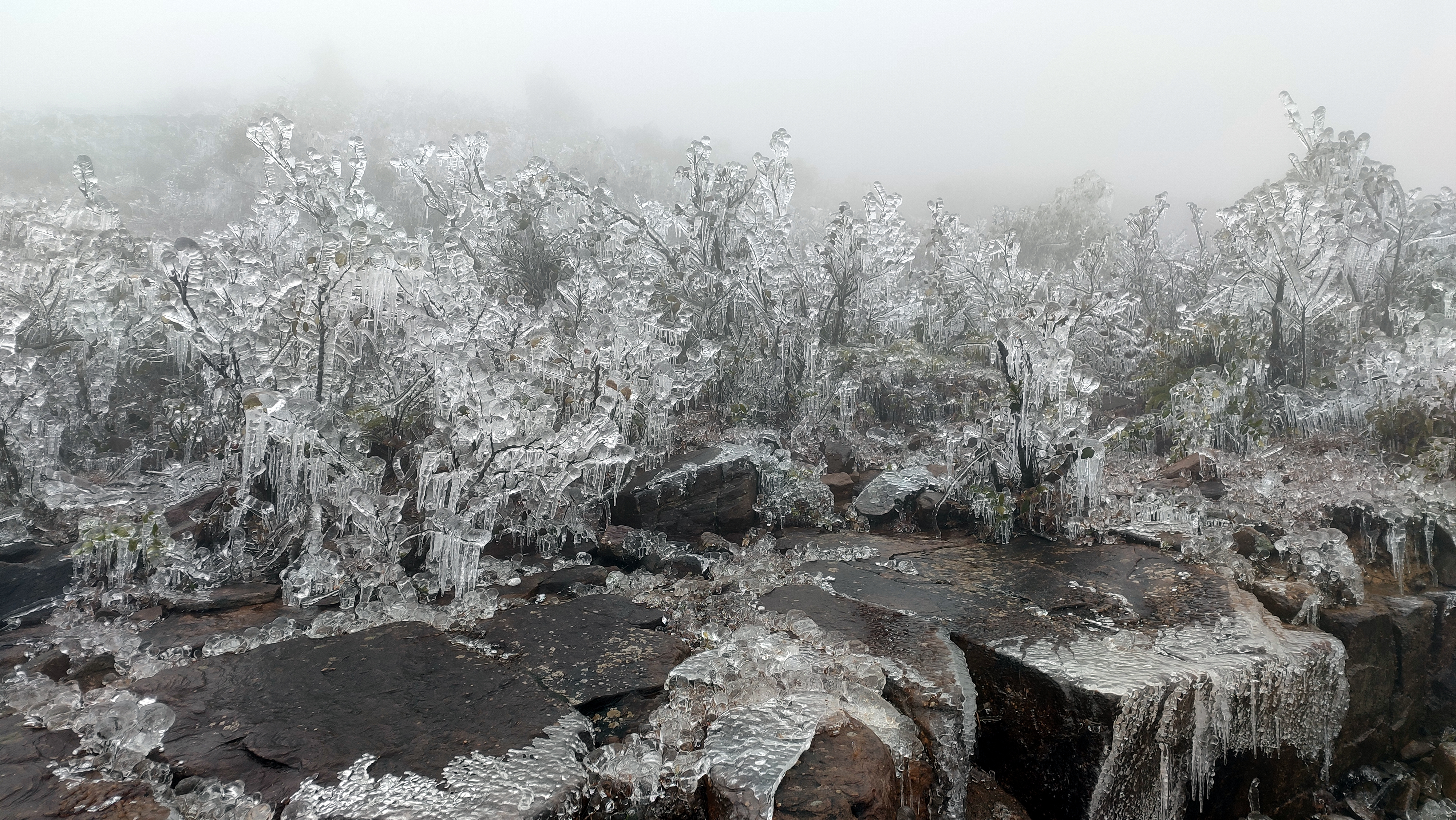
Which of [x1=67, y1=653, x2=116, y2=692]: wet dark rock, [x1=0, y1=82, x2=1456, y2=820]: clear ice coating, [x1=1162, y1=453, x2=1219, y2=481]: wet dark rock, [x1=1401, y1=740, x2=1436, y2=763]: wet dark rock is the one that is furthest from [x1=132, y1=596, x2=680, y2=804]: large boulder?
[x1=1162, y1=453, x2=1219, y2=481]: wet dark rock

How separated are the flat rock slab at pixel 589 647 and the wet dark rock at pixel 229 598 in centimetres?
164

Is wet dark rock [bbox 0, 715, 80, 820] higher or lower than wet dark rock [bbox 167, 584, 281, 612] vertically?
higher

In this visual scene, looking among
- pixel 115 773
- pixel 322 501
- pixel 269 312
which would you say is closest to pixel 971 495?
pixel 322 501

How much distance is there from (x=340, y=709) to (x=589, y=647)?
4.16ft

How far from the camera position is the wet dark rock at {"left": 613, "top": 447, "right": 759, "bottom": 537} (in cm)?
616

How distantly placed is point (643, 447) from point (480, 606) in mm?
2772

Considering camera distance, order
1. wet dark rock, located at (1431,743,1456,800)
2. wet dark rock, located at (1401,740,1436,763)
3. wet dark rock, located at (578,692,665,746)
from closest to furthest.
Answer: wet dark rock, located at (578,692,665,746)
wet dark rock, located at (1431,743,1456,800)
wet dark rock, located at (1401,740,1436,763)

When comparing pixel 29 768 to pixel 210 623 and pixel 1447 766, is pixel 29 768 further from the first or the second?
pixel 1447 766

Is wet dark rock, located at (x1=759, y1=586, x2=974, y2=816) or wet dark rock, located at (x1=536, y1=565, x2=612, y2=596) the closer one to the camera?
wet dark rock, located at (x1=759, y1=586, x2=974, y2=816)

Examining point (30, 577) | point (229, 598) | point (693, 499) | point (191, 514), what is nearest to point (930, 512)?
point (693, 499)

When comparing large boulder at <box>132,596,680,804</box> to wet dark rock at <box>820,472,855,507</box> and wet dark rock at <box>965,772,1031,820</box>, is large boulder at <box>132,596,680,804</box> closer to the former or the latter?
wet dark rock at <box>965,772,1031,820</box>

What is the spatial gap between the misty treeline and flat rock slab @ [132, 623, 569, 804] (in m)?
0.97

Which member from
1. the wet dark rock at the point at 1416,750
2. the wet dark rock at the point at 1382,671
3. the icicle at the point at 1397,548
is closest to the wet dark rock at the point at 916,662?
the wet dark rock at the point at 1382,671

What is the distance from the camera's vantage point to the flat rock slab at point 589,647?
132 inches
